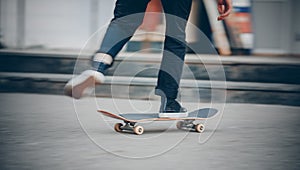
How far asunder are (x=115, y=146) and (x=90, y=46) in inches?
195

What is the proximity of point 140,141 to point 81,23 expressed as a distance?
210 inches

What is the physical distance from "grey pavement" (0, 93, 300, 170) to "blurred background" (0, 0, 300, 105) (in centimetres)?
109

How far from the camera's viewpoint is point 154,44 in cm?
948

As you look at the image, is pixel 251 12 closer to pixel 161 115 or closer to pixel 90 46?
pixel 90 46

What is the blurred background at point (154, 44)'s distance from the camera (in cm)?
792

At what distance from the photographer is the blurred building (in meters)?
9.75

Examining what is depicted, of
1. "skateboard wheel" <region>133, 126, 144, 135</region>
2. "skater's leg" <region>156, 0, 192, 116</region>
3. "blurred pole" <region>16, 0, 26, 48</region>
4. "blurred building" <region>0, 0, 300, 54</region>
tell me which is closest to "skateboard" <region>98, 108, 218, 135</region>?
"skateboard wheel" <region>133, 126, 144, 135</region>

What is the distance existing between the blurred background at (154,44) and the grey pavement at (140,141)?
42.8 inches

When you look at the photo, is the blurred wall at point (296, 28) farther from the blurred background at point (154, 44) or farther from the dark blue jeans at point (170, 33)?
the dark blue jeans at point (170, 33)

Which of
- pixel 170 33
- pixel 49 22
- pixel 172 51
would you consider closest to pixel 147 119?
pixel 172 51

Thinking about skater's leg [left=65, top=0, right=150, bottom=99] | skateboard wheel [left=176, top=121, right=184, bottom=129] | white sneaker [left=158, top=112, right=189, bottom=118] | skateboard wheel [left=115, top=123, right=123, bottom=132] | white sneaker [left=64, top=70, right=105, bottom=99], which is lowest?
skateboard wheel [left=176, top=121, right=184, bottom=129]

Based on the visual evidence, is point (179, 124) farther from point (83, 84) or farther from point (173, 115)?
point (83, 84)

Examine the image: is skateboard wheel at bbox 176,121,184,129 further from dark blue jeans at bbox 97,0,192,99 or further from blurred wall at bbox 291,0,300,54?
blurred wall at bbox 291,0,300,54

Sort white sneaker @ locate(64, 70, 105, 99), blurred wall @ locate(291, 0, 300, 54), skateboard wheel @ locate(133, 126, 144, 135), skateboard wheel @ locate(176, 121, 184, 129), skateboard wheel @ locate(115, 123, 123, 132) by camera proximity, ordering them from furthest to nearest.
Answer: blurred wall @ locate(291, 0, 300, 54) → skateboard wheel @ locate(176, 121, 184, 129) → skateboard wheel @ locate(115, 123, 123, 132) → skateboard wheel @ locate(133, 126, 144, 135) → white sneaker @ locate(64, 70, 105, 99)
